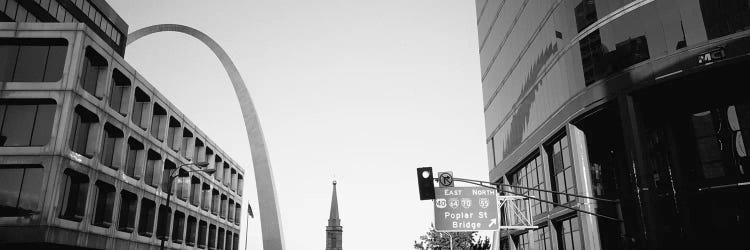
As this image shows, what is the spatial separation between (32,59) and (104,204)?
9.23 m

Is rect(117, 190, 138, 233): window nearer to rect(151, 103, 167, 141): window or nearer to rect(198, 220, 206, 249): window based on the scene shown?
rect(151, 103, 167, 141): window

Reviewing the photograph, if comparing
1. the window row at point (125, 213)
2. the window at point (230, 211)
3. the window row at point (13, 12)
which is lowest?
the window row at point (125, 213)

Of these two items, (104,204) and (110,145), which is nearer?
(104,204)

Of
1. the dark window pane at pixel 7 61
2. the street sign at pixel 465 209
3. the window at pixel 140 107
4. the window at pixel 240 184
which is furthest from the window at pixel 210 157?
the street sign at pixel 465 209

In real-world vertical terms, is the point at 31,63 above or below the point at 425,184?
above

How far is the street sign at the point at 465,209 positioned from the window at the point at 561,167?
693 centimetres

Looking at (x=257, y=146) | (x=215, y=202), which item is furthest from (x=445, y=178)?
(x=215, y=202)

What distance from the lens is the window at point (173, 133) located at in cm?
4422

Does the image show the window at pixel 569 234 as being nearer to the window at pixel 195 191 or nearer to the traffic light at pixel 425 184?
the traffic light at pixel 425 184

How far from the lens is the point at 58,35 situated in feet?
94.3

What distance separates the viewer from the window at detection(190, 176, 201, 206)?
158 ft

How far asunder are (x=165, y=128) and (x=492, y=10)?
29121mm

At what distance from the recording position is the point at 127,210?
35.4 meters

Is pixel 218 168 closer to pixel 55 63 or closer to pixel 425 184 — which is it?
pixel 55 63
